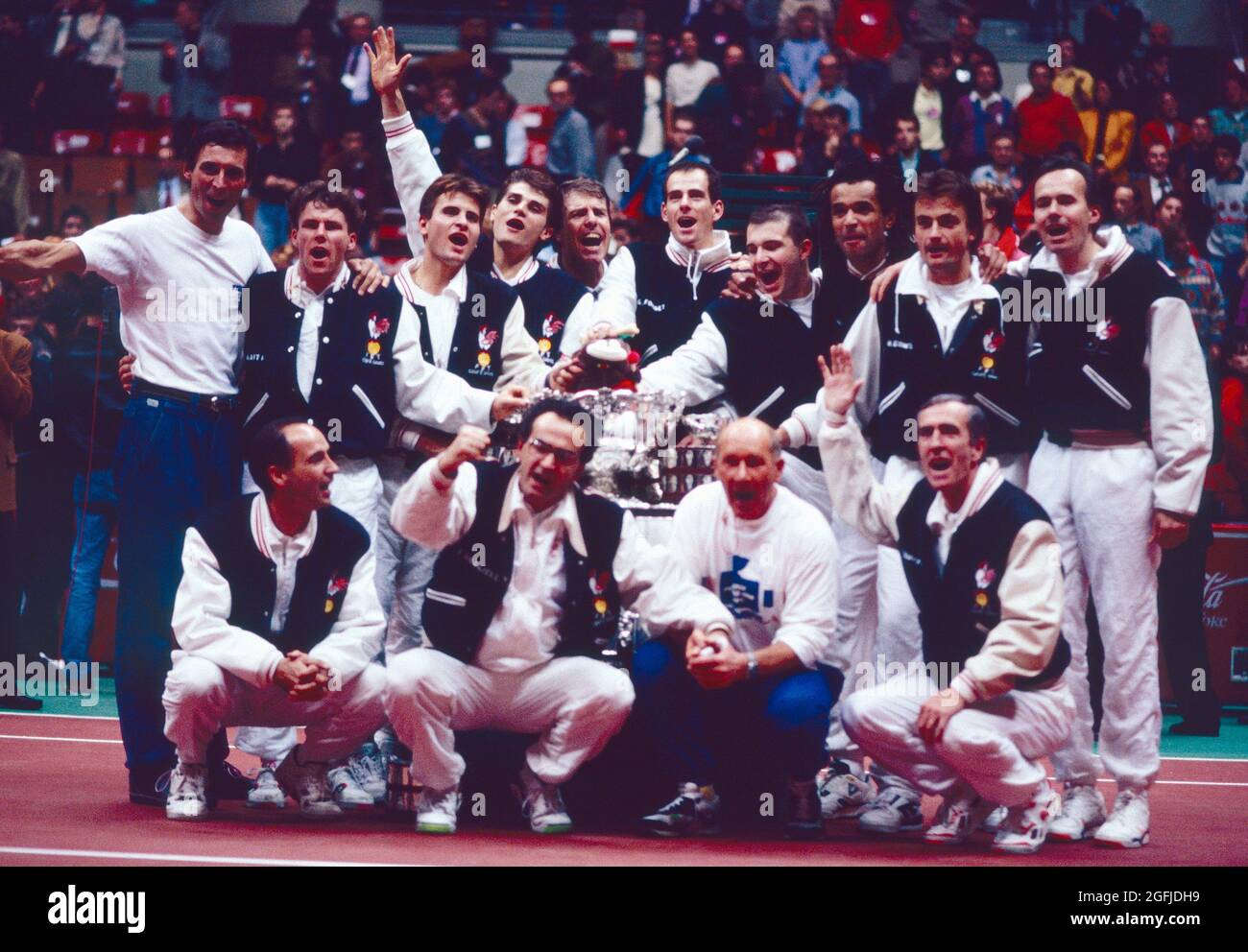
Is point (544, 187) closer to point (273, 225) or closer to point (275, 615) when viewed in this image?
point (275, 615)

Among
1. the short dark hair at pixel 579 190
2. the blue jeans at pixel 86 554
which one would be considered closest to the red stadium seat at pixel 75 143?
the blue jeans at pixel 86 554

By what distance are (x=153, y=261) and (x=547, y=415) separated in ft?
5.40

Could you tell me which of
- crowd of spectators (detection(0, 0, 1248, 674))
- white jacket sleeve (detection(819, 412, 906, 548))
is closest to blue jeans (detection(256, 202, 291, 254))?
crowd of spectators (detection(0, 0, 1248, 674))

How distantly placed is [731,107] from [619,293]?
268 inches

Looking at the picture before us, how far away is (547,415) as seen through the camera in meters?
5.38

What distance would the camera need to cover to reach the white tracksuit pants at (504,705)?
531 cm

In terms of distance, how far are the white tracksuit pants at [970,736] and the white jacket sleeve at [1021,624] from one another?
96 millimetres

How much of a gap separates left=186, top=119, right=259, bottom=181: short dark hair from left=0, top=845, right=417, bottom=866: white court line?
8.22 feet

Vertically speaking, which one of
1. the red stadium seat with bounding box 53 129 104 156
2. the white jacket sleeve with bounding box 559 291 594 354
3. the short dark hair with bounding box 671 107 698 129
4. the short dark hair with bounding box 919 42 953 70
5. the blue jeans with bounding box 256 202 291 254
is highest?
the short dark hair with bounding box 919 42 953 70

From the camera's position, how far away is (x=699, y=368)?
20.5ft

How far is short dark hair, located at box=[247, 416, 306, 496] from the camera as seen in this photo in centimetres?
543

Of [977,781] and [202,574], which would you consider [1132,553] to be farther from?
[202,574]

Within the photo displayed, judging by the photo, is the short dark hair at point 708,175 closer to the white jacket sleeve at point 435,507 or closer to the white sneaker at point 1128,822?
the white jacket sleeve at point 435,507

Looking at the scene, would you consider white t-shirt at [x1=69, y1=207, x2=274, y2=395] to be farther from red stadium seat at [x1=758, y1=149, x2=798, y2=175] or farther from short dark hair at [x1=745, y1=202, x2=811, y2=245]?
red stadium seat at [x1=758, y1=149, x2=798, y2=175]
